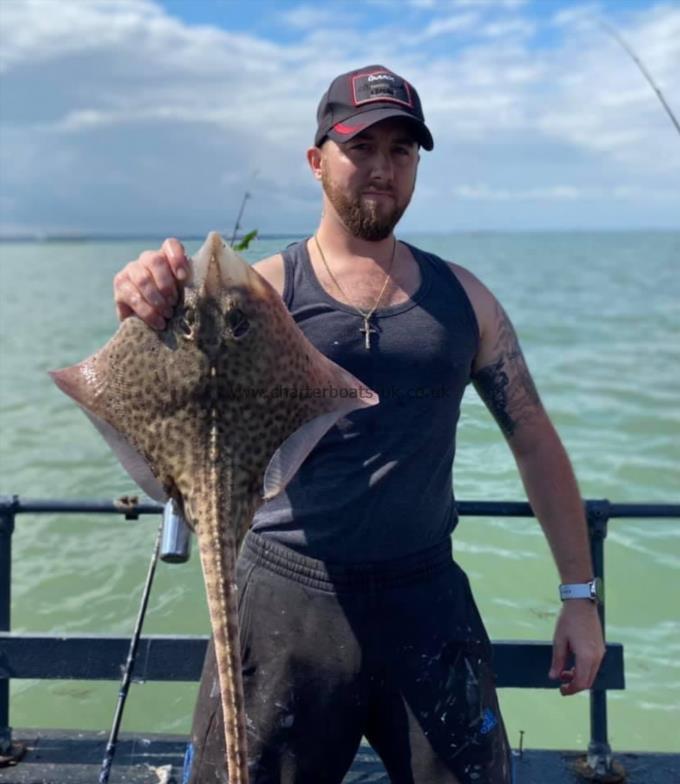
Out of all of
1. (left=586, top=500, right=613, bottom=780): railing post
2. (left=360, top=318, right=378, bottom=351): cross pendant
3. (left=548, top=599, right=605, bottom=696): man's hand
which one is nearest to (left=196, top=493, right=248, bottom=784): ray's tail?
(left=360, top=318, right=378, bottom=351): cross pendant

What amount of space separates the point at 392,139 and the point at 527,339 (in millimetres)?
18488

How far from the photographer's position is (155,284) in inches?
76.8

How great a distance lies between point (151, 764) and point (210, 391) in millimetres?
1934

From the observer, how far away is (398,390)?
2355mm

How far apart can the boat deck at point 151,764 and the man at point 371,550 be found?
0.94m

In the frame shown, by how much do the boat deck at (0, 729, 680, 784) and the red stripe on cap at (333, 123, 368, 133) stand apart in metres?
2.23

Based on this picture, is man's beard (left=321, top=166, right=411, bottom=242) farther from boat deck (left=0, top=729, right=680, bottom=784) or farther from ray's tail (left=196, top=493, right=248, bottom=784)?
boat deck (left=0, top=729, right=680, bottom=784)

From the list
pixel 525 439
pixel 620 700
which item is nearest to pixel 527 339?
pixel 620 700

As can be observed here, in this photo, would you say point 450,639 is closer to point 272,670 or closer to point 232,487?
point 272,670

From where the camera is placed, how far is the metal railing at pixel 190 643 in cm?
310

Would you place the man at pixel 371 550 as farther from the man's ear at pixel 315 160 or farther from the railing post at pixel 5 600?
the railing post at pixel 5 600

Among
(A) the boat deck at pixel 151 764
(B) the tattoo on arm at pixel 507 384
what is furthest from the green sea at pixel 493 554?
(A) the boat deck at pixel 151 764

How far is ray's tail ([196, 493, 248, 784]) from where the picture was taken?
5.91 feet

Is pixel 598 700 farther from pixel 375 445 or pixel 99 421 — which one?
pixel 99 421
